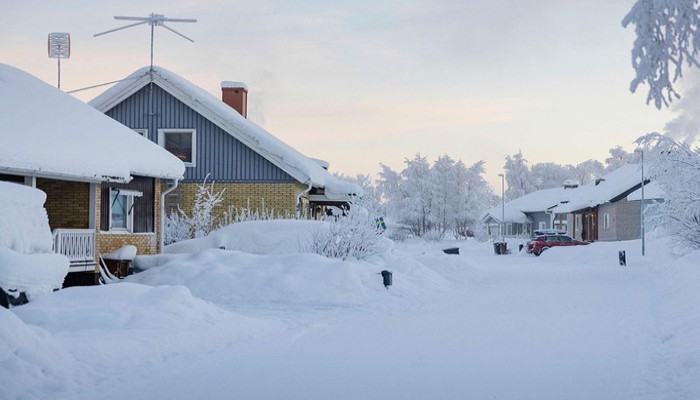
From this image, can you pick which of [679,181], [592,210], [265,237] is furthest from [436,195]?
[265,237]

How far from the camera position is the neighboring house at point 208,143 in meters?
30.4

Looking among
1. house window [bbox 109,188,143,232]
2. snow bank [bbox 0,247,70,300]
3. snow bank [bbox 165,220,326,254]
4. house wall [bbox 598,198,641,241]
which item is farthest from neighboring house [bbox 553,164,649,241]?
snow bank [bbox 0,247,70,300]

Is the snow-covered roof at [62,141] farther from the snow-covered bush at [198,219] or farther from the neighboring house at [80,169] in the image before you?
the snow-covered bush at [198,219]

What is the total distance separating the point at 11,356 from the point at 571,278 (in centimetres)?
2176

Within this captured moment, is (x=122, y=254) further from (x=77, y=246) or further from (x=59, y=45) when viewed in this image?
(x=59, y=45)

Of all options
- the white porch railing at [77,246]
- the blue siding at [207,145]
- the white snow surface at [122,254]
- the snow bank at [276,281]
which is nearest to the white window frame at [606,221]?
the blue siding at [207,145]

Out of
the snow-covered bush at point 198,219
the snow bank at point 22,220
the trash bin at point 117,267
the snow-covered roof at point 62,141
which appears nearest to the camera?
the snow bank at point 22,220

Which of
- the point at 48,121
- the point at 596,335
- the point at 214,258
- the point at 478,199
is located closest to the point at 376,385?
the point at 596,335

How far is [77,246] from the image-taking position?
789 inches

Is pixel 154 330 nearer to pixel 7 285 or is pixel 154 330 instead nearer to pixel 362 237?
pixel 7 285

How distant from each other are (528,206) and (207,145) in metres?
63.9

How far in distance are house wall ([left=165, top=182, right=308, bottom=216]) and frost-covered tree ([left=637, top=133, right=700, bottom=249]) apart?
12585mm

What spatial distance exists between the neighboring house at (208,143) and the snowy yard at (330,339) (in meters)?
9.54

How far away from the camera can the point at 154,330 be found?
11.7 meters
